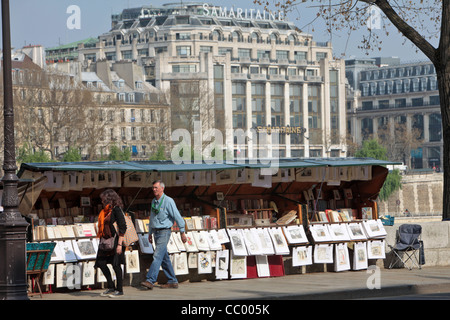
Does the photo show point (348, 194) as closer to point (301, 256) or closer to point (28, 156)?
point (301, 256)

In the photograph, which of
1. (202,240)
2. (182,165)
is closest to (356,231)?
(202,240)

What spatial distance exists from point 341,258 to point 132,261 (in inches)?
180

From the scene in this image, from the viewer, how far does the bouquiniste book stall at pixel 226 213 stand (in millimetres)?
19797

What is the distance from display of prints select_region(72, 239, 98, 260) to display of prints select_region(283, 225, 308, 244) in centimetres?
398

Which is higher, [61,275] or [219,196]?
[219,196]

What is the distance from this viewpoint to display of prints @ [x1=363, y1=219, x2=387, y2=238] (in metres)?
23.0

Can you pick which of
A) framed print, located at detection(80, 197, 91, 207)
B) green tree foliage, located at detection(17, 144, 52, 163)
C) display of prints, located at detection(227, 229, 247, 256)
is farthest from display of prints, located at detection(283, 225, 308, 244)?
green tree foliage, located at detection(17, 144, 52, 163)

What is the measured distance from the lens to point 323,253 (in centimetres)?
2244

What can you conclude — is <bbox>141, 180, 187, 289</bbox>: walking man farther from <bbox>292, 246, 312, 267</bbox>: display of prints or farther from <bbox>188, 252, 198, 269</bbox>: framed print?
<bbox>292, 246, 312, 267</bbox>: display of prints

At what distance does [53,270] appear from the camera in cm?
1905

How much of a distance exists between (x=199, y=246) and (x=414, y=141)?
153 metres

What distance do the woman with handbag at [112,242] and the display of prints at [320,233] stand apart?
5172 mm

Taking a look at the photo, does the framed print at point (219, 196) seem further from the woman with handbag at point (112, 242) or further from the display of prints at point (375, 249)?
the woman with handbag at point (112, 242)

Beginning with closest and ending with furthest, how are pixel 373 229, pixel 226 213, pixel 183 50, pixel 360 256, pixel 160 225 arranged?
pixel 160 225
pixel 226 213
pixel 360 256
pixel 373 229
pixel 183 50
